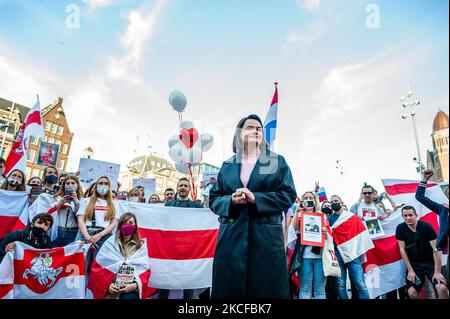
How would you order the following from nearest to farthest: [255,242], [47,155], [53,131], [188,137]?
[255,242], [188,137], [47,155], [53,131]

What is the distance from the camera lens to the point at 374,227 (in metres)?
5.43

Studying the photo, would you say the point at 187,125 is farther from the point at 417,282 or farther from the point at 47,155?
the point at 417,282

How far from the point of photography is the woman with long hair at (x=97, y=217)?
4.11m

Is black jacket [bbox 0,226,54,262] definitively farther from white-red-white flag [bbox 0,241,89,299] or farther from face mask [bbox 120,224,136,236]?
face mask [bbox 120,224,136,236]

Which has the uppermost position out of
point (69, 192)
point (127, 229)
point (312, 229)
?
point (69, 192)

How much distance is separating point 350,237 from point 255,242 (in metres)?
3.81

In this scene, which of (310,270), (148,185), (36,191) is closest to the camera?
(310,270)

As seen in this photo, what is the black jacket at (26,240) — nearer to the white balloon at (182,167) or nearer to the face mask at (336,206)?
the white balloon at (182,167)

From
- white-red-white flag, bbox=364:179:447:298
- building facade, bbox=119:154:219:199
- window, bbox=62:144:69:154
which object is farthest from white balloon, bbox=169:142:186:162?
building facade, bbox=119:154:219:199

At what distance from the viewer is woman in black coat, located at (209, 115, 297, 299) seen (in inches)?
68.4

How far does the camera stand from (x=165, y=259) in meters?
4.48

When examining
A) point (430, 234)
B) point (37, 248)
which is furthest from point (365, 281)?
point (37, 248)

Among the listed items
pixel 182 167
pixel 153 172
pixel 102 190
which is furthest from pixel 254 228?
pixel 153 172
